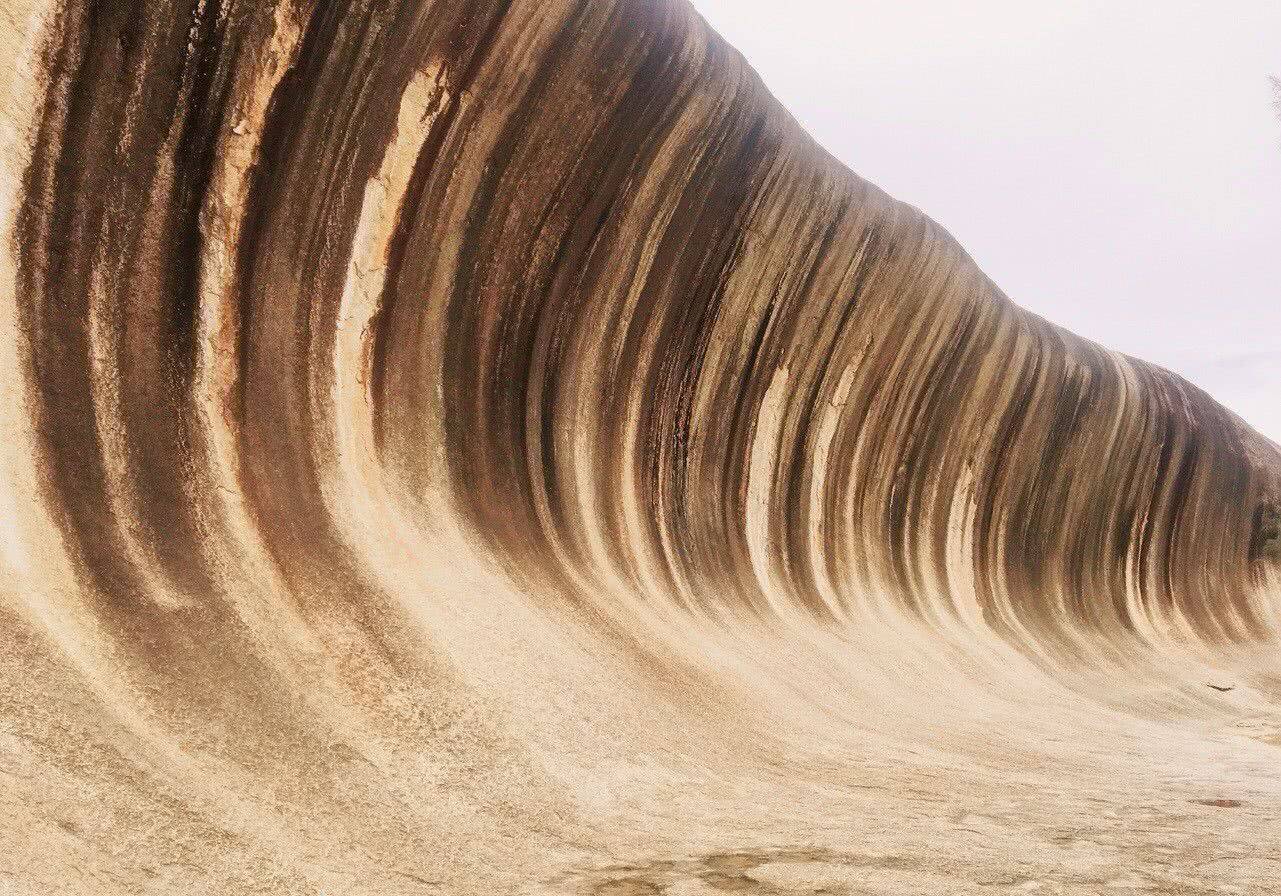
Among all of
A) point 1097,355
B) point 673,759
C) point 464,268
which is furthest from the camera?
point 1097,355

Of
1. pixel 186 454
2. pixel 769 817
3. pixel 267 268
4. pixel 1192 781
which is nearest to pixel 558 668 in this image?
pixel 769 817

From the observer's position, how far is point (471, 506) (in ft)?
11.2

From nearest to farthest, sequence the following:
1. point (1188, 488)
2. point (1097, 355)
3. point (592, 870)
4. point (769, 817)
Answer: point (592, 870) → point (769, 817) → point (1097, 355) → point (1188, 488)

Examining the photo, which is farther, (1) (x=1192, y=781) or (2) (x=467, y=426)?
(2) (x=467, y=426)

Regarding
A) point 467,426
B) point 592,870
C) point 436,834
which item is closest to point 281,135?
point 467,426

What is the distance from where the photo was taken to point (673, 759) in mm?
2662

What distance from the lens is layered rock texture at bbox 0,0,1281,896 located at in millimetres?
1843

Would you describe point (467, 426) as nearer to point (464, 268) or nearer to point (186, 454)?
point (464, 268)

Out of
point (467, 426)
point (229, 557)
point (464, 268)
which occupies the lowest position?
point (229, 557)

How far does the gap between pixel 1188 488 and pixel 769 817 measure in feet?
30.8

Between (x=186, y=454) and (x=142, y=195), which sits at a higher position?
(x=142, y=195)

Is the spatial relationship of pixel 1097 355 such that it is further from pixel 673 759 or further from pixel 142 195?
pixel 142 195

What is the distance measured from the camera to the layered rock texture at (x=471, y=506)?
6.05ft

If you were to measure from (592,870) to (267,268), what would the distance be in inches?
77.0
